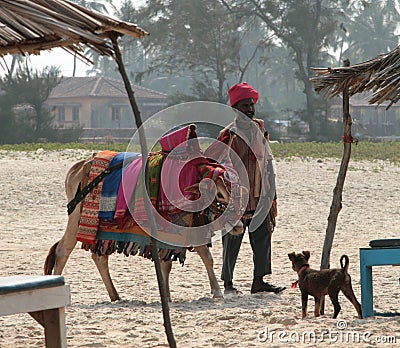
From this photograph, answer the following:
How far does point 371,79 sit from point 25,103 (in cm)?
3672

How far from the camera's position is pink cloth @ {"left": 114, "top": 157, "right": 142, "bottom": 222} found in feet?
26.6

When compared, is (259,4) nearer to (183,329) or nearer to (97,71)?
(183,329)

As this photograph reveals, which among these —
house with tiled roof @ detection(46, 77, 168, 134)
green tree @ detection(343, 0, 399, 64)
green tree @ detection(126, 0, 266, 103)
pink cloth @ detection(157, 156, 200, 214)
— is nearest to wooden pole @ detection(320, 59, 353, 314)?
pink cloth @ detection(157, 156, 200, 214)

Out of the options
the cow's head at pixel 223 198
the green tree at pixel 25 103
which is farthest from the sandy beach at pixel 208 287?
the green tree at pixel 25 103

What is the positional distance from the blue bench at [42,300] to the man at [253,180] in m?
3.50

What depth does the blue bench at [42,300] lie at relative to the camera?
16.3 feet

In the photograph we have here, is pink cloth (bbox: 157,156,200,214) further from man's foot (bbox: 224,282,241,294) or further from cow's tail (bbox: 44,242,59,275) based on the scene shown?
cow's tail (bbox: 44,242,59,275)

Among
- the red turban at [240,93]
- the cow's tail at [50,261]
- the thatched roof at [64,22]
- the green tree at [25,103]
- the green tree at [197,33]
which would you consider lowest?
the cow's tail at [50,261]

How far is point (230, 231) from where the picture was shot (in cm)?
803

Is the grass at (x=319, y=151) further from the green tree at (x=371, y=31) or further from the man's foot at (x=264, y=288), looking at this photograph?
the green tree at (x=371, y=31)

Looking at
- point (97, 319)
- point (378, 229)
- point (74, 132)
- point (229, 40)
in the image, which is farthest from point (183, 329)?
point (229, 40)

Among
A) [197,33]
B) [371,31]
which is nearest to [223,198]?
[197,33]

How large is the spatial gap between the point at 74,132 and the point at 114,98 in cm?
2038

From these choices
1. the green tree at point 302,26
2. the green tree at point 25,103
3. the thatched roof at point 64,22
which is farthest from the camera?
the green tree at point 302,26
